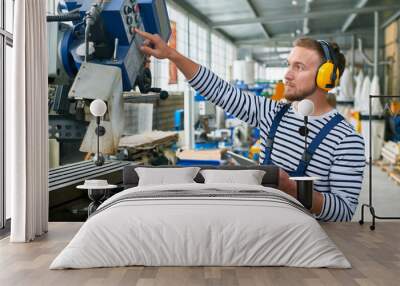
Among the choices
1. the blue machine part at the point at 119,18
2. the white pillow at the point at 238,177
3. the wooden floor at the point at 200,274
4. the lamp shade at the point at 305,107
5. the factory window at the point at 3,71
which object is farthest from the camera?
the factory window at the point at 3,71

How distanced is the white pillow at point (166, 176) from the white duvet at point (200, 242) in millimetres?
1078

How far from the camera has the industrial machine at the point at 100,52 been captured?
3316 millimetres

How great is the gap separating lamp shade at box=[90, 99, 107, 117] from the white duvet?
80 centimetres

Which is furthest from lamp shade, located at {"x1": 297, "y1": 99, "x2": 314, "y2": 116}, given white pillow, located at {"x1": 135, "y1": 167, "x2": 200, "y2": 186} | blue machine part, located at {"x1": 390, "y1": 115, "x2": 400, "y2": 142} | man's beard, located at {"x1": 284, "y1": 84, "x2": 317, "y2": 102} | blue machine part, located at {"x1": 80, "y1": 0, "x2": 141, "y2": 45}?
blue machine part, located at {"x1": 390, "y1": 115, "x2": 400, "y2": 142}

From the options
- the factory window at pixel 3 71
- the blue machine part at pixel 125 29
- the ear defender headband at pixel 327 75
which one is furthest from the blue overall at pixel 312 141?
the factory window at pixel 3 71

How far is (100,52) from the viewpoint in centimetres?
342

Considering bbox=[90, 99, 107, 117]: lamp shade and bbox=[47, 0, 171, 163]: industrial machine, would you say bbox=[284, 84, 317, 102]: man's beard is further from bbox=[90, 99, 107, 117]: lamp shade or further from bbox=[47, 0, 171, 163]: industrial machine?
bbox=[90, 99, 107, 117]: lamp shade

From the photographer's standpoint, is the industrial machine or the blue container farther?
the blue container

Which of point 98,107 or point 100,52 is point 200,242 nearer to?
point 98,107

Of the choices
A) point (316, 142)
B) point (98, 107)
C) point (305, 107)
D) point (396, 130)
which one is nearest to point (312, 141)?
point (316, 142)

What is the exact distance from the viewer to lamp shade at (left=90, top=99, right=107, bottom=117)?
3.38 m

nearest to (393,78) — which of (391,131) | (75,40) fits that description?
(391,131)

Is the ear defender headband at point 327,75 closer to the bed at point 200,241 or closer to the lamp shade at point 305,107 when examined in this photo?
the lamp shade at point 305,107

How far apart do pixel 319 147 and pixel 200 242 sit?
4.80 feet
